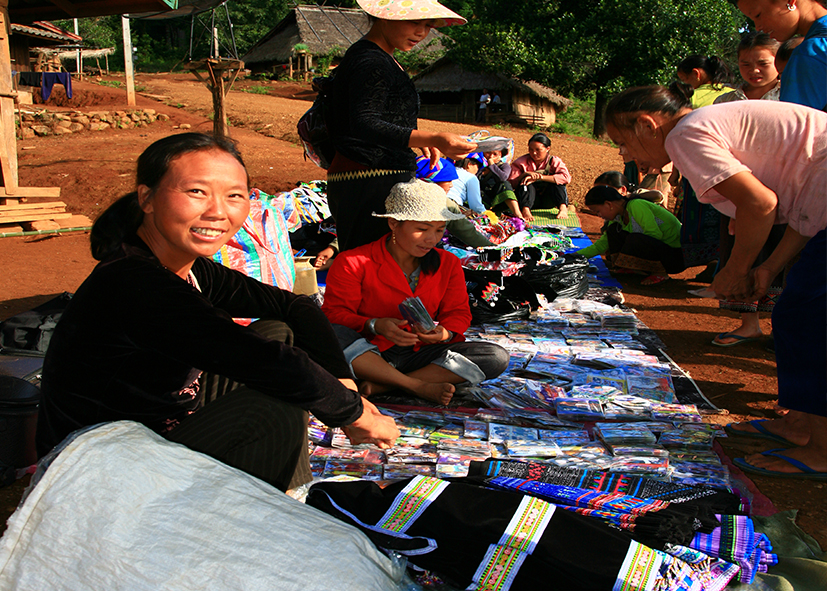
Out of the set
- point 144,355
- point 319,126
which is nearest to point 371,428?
point 144,355

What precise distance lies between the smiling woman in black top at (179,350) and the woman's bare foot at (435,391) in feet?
3.27

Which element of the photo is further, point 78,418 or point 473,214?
point 473,214

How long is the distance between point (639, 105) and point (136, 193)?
72.8 inches

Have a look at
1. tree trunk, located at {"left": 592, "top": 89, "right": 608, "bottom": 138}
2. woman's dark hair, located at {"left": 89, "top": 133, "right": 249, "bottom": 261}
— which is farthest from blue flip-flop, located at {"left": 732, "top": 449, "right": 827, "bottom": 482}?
tree trunk, located at {"left": 592, "top": 89, "right": 608, "bottom": 138}

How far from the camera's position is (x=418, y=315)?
2.72 metres

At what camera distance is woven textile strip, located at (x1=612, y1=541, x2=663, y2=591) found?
1369 millimetres

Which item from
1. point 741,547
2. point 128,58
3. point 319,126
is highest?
point 128,58

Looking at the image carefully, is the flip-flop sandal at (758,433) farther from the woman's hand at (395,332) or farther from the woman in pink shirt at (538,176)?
the woman in pink shirt at (538,176)

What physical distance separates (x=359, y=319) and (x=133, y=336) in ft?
4.85

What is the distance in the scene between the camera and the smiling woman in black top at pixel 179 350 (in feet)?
4.61

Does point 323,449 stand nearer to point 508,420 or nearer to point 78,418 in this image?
point 508,420

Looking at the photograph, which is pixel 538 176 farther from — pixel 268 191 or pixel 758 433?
pixel 758 433

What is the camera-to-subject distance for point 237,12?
33.0m

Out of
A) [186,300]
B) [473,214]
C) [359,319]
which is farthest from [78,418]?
[473,214]
